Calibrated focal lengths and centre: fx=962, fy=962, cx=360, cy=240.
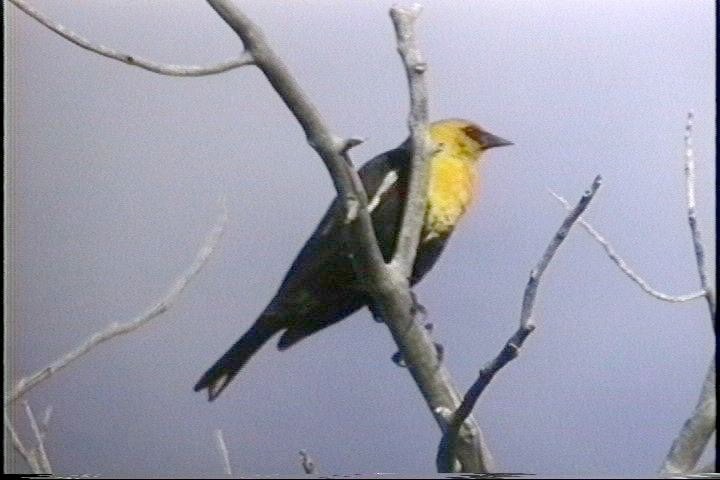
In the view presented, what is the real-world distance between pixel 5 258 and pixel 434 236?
0.74 m

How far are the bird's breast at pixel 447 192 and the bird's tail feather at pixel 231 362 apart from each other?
0.33 m

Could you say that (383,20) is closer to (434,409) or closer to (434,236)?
(434,236)

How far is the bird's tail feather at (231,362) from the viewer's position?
162 centimetres

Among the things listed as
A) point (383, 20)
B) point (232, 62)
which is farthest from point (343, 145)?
point (383, 20)

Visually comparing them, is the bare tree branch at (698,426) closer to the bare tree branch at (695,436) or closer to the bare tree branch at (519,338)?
the bare tree branch at (695,436)

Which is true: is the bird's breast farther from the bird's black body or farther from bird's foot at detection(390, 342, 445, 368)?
bird's foot at detection(390, 342, 445, 368)

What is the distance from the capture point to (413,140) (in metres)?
1.52

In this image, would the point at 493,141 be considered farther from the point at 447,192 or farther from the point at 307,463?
the point at 307,463

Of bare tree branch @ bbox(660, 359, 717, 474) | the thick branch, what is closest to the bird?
the thick branch

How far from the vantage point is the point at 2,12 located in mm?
1677

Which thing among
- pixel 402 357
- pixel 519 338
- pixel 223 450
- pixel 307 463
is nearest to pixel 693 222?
pixel 519 338

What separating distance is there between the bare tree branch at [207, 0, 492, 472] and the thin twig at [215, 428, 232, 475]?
340 millimetres

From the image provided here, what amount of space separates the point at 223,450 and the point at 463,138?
0.66 meters

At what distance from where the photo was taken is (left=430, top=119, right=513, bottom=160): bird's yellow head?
5.24ft
